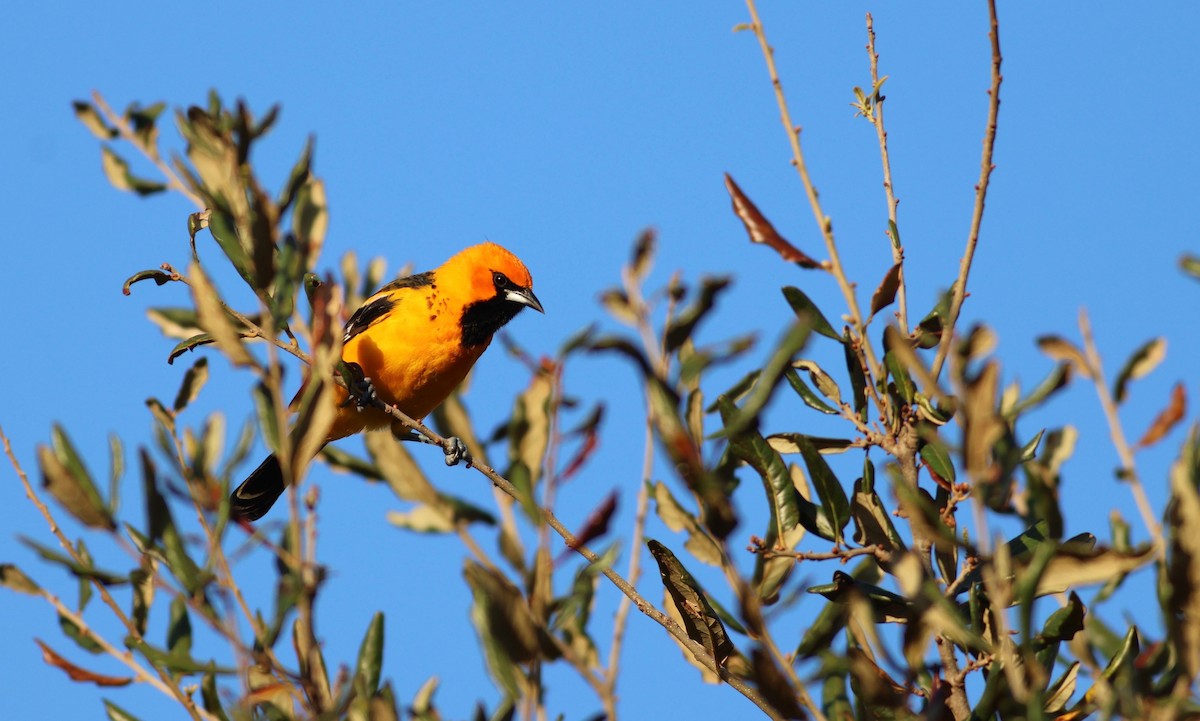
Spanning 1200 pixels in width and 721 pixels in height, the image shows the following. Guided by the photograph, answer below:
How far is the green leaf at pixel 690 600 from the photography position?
2.12 m

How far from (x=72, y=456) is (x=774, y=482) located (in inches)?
48.0

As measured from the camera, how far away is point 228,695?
1916mm

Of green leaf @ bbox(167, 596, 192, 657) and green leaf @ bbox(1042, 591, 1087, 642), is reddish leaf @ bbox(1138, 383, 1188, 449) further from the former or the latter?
green leaf @ bbox(167, 596, 192, 657)

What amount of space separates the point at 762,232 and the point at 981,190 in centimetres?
40

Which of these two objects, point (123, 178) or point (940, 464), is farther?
point (123, 178)

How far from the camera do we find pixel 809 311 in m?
2.44

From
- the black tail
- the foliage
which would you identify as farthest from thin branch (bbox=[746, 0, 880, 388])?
the black tail

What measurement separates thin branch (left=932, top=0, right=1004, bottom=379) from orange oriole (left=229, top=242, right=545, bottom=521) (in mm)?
3492

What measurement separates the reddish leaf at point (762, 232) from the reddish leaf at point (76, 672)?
1.37 meters

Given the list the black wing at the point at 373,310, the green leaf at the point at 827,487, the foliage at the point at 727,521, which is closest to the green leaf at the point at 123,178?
the foliage at the point at 727,521

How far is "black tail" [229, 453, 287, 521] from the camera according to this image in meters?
6.19

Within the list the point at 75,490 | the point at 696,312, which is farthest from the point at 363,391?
the point at 696,312

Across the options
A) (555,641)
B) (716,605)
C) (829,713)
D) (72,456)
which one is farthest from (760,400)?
(72,456)

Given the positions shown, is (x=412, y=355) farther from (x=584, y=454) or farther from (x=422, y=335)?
(x=584, y=454)
